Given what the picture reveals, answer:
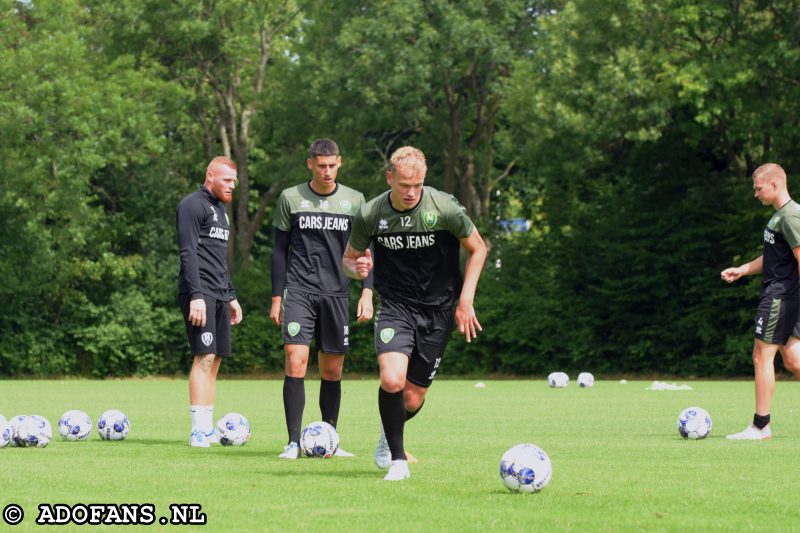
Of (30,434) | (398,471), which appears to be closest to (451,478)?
(398,471)

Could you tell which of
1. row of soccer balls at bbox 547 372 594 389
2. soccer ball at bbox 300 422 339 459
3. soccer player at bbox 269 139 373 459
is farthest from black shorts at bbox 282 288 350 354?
row of soccer balls at bbox 547 372 594 389

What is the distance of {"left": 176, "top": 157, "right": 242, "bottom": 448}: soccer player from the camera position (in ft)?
38.3

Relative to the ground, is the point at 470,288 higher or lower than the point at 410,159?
lower

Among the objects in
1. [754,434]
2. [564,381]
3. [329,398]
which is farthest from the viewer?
[564,381]

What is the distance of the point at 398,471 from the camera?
344 inches

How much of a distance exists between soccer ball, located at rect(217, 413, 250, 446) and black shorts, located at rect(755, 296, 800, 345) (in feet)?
16.2

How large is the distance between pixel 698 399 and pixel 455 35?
1864 centimetres

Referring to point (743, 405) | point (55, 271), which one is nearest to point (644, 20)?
point (743, 405)

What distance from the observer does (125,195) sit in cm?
4206

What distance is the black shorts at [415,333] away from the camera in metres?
8.97

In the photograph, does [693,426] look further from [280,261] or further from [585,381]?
[585,381]

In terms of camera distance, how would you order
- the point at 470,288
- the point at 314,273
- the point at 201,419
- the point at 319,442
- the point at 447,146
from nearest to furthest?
the point at 470,288, the point at 319,442, the point at 314,273, the point at 201,419, the point at 447,146

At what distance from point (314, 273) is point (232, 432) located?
1791 millimetres

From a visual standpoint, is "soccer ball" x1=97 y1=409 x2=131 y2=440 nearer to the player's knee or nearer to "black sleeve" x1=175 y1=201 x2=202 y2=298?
"black sleeve" x1=175 y1=201 x2=202 y2=298
